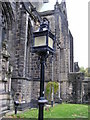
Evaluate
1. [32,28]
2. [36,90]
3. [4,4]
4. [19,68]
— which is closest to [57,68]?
[36,90]

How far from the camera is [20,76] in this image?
12398 millimetres

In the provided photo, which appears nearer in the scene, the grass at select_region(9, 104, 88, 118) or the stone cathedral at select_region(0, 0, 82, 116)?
the grass at select_region(9, 104, 88, 118)

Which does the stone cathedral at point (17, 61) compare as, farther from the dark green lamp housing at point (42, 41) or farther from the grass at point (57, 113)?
the dark green lamp housing at point (42, 41)

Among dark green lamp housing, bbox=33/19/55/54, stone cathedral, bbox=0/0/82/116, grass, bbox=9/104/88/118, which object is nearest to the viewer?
dark green lamp housing, bbox=33/19/55/54

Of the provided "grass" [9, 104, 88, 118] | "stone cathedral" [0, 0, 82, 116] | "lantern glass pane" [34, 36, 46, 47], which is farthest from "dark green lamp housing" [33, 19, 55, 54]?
"grass" [9, 104, 88, 118]

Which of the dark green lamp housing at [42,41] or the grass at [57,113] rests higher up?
the dark green lamp housing at [42,41]

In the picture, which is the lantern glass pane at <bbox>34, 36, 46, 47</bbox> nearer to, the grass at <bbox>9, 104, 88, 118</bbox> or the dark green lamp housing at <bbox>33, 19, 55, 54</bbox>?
the dark green lamp housing at <bbox>33, 19, 55, 54</bbox>

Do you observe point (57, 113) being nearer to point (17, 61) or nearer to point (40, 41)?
point (17, 61)

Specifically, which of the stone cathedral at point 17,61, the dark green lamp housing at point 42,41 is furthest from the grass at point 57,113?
the dark green lamp housing at point 42,41

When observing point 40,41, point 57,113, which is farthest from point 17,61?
point 40,41

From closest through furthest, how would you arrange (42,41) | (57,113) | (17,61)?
(42,41) < (57,113) < (17,61)

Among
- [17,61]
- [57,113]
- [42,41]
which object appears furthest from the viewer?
[17,61]

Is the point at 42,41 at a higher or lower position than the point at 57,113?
higher

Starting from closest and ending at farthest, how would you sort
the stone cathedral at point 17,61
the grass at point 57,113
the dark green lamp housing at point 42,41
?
the dark green lamp housing at point 42,41 → the grass at point 57,113 → the stone cathedral at point 17,61
